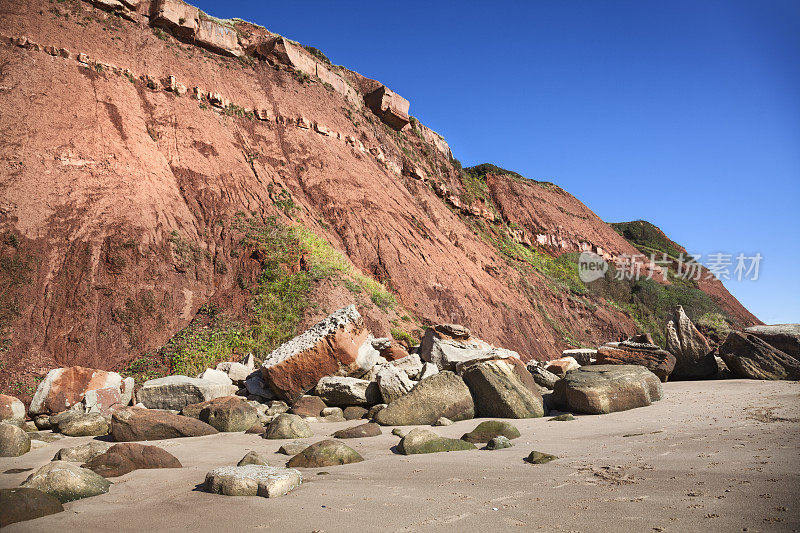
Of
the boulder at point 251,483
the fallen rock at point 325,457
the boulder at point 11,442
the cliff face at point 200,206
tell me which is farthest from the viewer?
the cliff face at point 200,206

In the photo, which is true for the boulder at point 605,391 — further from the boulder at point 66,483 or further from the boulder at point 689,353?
the boulder at point 66,483

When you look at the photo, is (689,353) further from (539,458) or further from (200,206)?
(200,206)

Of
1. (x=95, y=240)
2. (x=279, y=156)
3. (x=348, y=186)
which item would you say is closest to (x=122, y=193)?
(x=95, y=240)

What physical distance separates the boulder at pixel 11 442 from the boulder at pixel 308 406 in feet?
13.3

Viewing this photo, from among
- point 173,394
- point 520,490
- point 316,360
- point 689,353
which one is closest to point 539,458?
point 520,490

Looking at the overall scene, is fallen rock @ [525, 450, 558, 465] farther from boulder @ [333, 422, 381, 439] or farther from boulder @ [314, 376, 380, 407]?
boulder @ [314, 376, 380, 407]

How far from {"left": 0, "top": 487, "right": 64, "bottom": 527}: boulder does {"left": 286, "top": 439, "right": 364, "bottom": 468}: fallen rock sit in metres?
2.07

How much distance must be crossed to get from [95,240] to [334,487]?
15.0 m

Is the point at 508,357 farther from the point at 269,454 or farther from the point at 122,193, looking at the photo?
the point at 122,193

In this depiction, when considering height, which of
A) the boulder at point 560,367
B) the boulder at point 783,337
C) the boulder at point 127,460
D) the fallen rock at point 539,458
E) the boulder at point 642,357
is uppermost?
the boulder at point 783,337

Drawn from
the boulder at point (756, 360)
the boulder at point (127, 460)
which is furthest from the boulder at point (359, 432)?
the boulder at point (756, 360)

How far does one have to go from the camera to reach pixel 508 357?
1094 centimetres

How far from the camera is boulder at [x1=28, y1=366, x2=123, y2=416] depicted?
896cm

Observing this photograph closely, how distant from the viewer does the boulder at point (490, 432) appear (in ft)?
18.8
